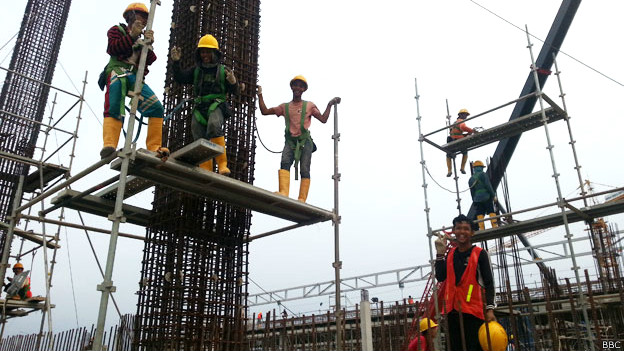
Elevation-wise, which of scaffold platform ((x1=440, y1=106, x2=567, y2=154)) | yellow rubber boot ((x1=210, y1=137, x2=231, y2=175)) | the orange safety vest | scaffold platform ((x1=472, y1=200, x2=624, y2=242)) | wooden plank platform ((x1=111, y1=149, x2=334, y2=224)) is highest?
scaffold platform ((x1=440, y1=106, x2=567, y2=154))

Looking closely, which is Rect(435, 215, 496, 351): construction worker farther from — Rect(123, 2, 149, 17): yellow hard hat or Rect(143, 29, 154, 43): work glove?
Rect(123, 2, 149, 17): yellow hard hat

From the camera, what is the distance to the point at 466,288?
21.7 ft

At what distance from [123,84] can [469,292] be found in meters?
5.74

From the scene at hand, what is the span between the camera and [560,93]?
41.3ft

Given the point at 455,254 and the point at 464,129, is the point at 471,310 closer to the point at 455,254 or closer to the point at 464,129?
the point at 455,254

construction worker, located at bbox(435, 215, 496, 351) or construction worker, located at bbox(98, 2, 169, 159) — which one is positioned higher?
construction worker, located at bbox(98, 2, 169, 159)

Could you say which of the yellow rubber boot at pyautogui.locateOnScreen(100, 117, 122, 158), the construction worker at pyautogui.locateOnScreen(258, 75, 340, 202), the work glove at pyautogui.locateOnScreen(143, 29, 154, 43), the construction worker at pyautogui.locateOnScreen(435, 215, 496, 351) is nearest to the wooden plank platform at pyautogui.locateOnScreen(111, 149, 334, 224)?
the yellow rubber boot at pyautogui.locateOnScreen(100, 117, 122, 158)

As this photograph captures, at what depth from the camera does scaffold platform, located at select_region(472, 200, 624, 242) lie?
1116 centimetres

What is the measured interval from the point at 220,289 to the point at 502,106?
7.73 m

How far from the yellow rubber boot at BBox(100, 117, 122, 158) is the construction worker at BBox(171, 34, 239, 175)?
136cm

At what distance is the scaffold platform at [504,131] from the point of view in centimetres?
1305

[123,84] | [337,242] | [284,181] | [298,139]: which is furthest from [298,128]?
[123,84]

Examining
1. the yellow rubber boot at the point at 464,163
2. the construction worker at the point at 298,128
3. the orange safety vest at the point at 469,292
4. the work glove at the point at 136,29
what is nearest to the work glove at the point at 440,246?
the orange safety vest at the point at 469,292

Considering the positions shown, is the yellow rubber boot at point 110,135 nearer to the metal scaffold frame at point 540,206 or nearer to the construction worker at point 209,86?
→ the construction worker at point 209,86
